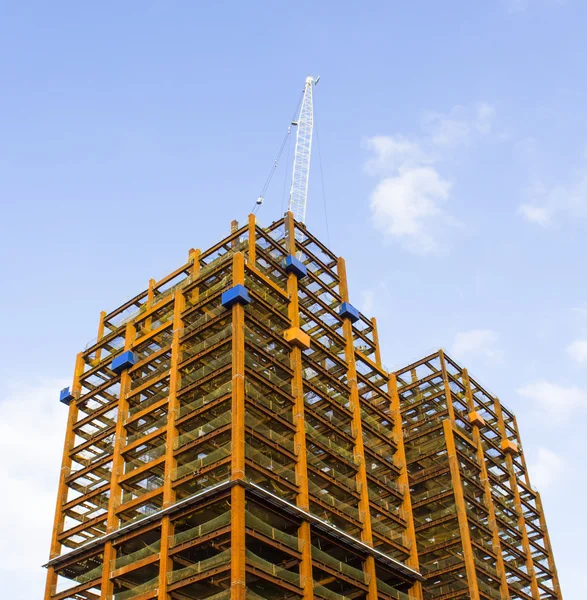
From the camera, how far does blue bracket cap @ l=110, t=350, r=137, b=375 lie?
108 metres

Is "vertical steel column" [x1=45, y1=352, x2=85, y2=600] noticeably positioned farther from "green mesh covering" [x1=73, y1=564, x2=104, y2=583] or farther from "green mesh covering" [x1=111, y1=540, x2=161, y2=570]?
"green mesh covering" [x1=111, y1=540, x2=161, y2=570]

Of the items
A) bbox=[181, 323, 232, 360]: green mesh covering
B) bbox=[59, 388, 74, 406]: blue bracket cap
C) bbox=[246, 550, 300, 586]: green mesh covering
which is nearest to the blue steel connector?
bbox=[59, 388, 74, 406]: blue bracket cap

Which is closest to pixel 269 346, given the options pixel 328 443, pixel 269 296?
pixel 269 296

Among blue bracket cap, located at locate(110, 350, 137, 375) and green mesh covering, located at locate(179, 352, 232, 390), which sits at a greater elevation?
blue bracket cap, located at locate(110, 350, 137, 375)

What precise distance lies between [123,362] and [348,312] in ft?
96.9

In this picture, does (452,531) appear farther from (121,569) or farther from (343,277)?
(121,569)

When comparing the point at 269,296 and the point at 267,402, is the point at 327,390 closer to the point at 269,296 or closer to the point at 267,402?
the point at 269,296

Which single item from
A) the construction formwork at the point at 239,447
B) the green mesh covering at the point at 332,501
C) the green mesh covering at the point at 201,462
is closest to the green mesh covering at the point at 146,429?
the construction formwork at the point at 239,447

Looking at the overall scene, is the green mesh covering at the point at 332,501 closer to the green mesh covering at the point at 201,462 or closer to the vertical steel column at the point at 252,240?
the green mesh covering at the point at 201,462

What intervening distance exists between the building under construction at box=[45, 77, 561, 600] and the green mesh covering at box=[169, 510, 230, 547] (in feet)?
0.53

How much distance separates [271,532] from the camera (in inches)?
3344

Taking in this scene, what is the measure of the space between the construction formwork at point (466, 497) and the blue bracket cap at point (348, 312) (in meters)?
10.8

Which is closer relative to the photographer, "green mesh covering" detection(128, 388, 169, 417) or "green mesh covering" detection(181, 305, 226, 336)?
"green mesh covering" detection(181, 305, 226, 336)

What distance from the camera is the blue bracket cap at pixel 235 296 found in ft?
318
